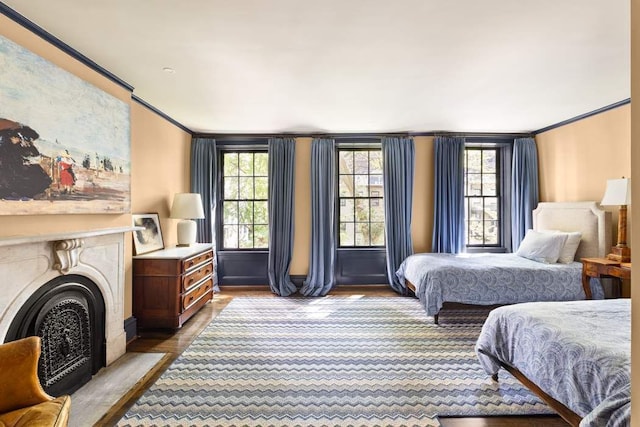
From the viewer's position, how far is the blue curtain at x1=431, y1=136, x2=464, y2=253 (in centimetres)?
521

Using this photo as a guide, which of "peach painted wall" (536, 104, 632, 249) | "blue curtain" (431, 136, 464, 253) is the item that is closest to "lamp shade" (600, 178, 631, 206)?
"peach painted wall" (536, 104, 632, 249)

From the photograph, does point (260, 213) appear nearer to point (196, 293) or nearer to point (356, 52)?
point (196, 293)

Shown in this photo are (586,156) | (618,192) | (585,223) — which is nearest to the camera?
(618,192)

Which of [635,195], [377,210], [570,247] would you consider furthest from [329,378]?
[570,247]

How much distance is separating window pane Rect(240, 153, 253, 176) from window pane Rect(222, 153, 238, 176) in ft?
0.33

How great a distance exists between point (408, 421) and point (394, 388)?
38 centimetres

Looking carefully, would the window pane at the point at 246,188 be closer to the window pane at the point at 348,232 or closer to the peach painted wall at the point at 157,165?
the peach painted wall at the point at 157,165

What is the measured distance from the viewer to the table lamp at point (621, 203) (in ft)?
11.2

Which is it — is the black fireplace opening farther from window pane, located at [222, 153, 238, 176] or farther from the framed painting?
window pane, located at [222, 153, 238, 176]

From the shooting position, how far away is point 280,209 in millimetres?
5273

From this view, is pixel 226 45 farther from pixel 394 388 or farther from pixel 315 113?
pixel 394 388

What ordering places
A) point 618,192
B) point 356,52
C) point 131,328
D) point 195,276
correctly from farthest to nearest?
point 195,276 → point 618,192 → point 131,328 → point 356,52

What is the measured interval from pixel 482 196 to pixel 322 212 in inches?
110

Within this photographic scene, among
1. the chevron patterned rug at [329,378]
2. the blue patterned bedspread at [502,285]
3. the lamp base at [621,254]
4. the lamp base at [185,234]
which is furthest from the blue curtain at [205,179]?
the lamp base at [621,254]
